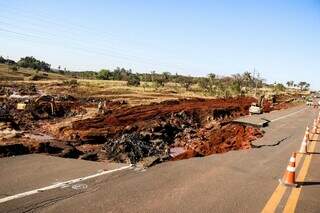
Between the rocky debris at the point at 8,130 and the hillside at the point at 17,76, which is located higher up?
the rocky debris at the point at 8,130

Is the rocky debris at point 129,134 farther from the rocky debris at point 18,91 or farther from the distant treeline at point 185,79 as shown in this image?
the distant treeline at point 185,79

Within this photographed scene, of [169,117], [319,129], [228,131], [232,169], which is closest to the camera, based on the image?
[232,169]

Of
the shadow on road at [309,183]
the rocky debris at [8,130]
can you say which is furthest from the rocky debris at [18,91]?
the shadow on road at [309,183]

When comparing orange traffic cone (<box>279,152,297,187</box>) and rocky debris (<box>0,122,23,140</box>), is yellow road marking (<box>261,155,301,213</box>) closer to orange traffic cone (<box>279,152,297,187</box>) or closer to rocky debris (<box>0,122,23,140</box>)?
orange traffic cone (<box>279,152,297,187</box>)

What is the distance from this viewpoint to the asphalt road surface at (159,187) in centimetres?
693

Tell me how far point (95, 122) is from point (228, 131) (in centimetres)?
858

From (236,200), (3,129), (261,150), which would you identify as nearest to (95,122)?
(3,129)

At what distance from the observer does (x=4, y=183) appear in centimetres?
795

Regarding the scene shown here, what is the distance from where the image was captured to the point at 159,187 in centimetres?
816

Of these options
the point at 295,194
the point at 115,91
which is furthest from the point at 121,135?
the point at 115,91

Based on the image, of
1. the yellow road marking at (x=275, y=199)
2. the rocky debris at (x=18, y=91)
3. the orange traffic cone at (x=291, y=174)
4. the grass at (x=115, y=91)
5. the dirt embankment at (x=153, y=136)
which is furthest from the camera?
the grass at (x=115, y=91)

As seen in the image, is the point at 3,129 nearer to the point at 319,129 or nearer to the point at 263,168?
the point at 263,168

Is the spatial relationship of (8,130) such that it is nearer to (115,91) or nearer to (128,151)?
(128,151)

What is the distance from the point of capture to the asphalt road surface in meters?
6.93
